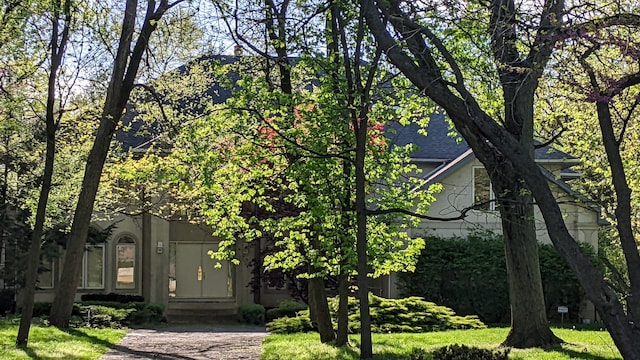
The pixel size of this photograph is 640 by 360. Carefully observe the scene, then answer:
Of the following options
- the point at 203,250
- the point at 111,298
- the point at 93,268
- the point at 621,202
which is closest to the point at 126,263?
the point at 93,268

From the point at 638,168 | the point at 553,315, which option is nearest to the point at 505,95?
the point at 638,168

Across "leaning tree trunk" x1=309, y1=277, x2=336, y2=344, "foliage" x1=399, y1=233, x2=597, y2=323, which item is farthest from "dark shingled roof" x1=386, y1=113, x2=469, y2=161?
"leaning tree trunk" x1=309, y1=277, x2=336, y2=344

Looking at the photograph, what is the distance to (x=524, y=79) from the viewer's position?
7766 mm

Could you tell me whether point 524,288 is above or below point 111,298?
above

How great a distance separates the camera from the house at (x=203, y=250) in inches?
918

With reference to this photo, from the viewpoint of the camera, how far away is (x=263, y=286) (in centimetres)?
2534

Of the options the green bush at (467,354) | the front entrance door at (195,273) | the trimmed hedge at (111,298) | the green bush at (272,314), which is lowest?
the green bush at (272,314)

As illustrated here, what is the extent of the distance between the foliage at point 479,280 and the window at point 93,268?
10.9 metres

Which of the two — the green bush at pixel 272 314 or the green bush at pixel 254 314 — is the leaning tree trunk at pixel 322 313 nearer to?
the green bush at pixel 272 314

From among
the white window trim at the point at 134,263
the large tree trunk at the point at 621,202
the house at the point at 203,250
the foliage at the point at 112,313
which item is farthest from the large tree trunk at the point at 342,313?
the white window trim at the point at 134,263

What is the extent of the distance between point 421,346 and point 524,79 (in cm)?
565

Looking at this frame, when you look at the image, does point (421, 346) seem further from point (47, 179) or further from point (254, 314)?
point (254, 314)

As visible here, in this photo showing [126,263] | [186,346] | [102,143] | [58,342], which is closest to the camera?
[58,342]

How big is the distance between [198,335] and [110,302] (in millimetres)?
6798
